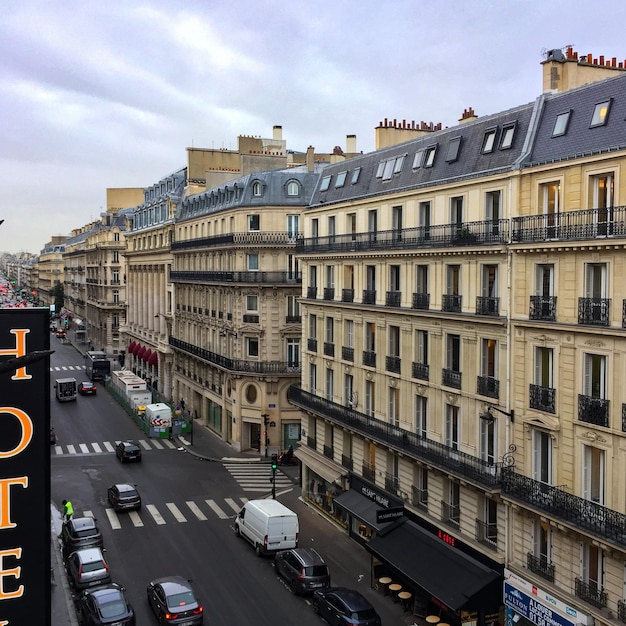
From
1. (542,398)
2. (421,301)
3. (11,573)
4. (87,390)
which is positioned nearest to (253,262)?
(421,301)

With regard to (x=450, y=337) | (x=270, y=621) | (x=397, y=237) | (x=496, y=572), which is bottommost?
(x=270, y=621)

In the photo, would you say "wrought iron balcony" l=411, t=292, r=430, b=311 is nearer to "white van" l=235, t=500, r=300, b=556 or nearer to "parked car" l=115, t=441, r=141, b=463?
"white van" l=235, t=500, r=300, b=556

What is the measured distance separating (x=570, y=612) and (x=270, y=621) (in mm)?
10650

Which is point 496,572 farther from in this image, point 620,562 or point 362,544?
point 362,544

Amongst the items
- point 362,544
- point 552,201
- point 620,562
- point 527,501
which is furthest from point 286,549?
point 552,201

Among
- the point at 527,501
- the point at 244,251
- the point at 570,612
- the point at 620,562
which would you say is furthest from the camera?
the point at 244,251

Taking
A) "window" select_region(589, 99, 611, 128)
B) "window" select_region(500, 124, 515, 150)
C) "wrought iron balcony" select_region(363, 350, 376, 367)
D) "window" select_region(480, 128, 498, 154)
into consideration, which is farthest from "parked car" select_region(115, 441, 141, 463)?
"window" select_region(589, 99, 611, 128)

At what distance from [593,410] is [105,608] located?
17.0 m

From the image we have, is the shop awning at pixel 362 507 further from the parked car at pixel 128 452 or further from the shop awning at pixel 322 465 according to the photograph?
the parked car at pixel 128 452

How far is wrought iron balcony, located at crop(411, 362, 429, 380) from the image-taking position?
29719 mm

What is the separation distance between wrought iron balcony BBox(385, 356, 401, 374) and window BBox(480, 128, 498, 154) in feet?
31.3

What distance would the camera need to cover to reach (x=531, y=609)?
23312 millimetres

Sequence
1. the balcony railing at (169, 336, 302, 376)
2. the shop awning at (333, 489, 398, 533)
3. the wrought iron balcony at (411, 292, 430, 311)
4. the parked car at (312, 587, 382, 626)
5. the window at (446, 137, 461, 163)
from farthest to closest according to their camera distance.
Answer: the balcony railing at (169, 336, 302, 376)
the shop awning at (333, 489, 398, 533)
the wrought iron balcony at (411, 292, 430, 311)
the window at (446, 137, 461, 163)
the parked car at (312, 587, 382, 626)

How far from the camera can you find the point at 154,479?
45.7 m
